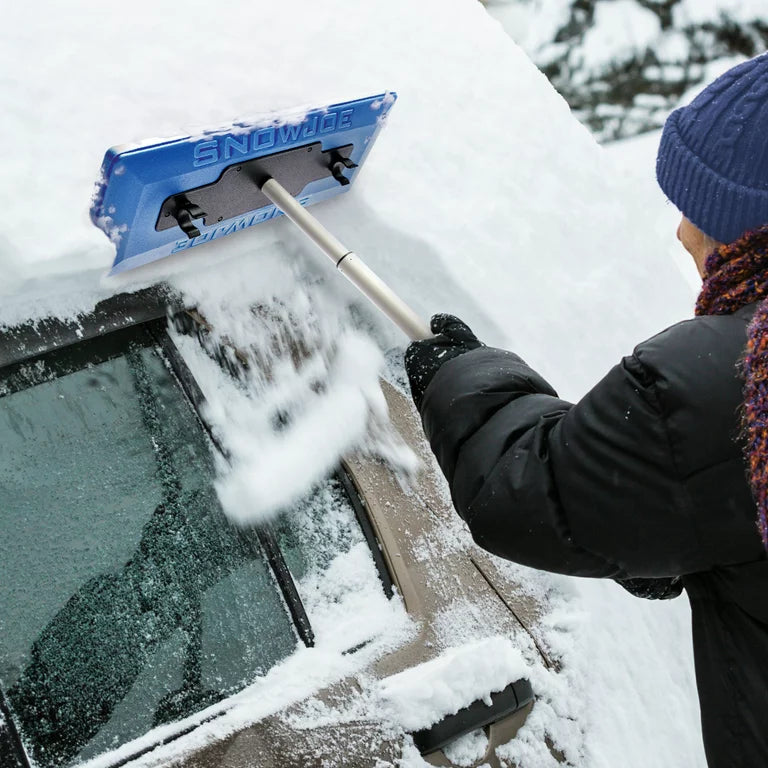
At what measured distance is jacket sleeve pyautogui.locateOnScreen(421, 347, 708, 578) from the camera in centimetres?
108

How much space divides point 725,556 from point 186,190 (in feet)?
4.30

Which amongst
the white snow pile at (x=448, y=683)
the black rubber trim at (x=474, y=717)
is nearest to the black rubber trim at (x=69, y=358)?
the white snow pile at (x=448, y=683)

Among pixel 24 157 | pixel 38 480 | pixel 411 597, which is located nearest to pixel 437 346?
pixel 411 597

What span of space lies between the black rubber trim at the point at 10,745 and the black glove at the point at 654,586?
3.61ft

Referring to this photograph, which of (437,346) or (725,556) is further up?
(437,346)

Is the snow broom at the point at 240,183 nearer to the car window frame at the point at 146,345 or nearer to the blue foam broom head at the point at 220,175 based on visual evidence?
the blue foam broom head at the point at 220,175

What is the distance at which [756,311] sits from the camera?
1040 millimetres

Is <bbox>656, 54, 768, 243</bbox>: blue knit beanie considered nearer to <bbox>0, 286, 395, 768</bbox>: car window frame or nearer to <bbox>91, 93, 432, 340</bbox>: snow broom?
<bbox>91, 93, 432, 340</bbox>: snow broom

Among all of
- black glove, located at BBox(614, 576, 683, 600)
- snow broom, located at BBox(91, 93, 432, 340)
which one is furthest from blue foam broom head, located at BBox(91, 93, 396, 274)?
black glove, located at BBox(614, 576, 683, 600)

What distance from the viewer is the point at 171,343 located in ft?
5.46

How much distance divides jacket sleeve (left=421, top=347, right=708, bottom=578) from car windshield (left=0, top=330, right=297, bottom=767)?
49 centimetres

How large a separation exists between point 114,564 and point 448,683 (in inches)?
26.6

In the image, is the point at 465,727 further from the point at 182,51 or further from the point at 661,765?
the point at 182,51

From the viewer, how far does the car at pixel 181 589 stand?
1351mm
